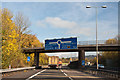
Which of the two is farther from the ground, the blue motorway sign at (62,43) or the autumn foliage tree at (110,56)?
the blue motorway sign at (62,43)

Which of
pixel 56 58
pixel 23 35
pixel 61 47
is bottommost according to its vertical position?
pixel 56 58

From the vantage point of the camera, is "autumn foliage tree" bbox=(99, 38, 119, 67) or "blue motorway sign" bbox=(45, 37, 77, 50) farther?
"autumn foliage tree" bbox=(99, 38, 119, 67)

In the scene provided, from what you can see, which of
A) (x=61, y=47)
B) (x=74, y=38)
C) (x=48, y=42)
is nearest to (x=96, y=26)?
(x=74, y=38)

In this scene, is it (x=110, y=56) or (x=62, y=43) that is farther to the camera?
(x=110, y=56)

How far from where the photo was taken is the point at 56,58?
45750 millimetres

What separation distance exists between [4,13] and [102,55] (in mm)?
48867

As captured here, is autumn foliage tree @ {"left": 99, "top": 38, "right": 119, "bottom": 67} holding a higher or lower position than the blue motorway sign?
lower

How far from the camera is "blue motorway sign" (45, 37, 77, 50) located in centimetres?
3940

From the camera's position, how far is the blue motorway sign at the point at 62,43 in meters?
39.4

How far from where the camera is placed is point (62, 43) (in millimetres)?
39969

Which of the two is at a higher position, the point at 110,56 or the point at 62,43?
the point at 62,43

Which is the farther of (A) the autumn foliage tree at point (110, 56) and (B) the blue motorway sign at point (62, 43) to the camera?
(A) the autumn foliage tree at point (110, 56)

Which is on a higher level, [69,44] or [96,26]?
[96,26]

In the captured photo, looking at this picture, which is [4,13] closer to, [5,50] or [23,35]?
[5,50]
